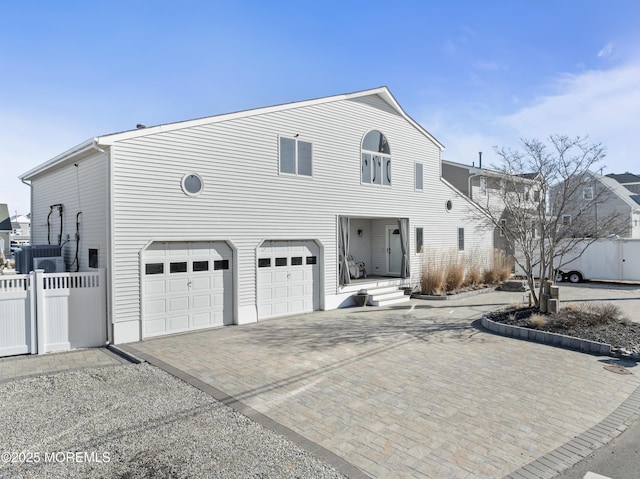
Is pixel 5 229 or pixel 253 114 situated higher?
pixel 253 114

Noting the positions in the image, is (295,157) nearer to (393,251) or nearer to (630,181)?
(393,251)

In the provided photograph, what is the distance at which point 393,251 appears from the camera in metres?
16.4

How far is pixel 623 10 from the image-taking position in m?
8.36

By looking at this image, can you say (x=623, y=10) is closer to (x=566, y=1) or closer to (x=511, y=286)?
(x=566, y=1)

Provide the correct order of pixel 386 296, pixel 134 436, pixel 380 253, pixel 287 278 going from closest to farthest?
pixel 134 436, pixel 287 278, pixel 386 296, pixel 380 253

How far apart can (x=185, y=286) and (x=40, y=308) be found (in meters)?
2.76

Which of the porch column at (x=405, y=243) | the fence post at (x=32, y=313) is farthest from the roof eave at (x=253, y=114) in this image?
the porch column at (x=405, y=243)

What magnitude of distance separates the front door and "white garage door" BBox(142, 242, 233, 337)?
820cm

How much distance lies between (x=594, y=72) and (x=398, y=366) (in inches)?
404

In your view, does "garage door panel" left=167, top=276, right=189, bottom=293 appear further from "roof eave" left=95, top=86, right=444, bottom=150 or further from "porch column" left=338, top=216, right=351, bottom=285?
"porch column" left=338, top=216, right=351, bottom=285

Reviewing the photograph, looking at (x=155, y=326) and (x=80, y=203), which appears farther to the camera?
(x=80, y=203)

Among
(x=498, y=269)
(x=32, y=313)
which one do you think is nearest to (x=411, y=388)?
(x=32, y=313)

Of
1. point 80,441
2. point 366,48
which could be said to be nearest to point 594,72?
point 366,48

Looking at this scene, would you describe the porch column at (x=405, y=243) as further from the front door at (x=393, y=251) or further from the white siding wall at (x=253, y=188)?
the front door at (x=393, y=251)
